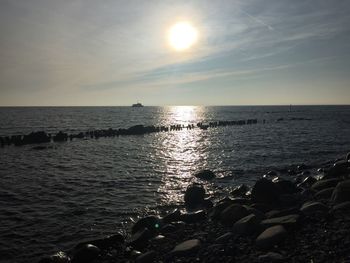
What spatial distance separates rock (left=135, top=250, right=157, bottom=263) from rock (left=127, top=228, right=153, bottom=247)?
138cm

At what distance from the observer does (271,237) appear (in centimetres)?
1026

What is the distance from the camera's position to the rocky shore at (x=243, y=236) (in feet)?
31.2

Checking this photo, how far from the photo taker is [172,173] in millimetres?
26312

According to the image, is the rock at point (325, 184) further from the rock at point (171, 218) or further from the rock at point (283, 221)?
the rock at point (171, 218)

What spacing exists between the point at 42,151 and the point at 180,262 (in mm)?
33947

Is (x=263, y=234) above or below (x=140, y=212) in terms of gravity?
above

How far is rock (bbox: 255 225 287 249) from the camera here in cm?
1005

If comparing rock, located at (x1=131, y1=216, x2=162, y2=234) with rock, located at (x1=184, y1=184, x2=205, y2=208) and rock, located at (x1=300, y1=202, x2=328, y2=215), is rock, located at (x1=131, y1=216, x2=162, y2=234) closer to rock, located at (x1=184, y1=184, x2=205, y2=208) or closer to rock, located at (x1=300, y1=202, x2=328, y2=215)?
rock, located at (x1=184, y1=184, x2=205, y2=208)

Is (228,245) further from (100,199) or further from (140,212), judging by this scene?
(100,199)

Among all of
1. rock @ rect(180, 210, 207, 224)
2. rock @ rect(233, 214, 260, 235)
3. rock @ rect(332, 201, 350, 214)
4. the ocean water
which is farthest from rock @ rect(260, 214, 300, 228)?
the ocean water

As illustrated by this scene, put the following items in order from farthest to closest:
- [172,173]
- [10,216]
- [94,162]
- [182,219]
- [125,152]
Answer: [125,152]
[94,162]
[172,173]
[10,216]
[182,219]

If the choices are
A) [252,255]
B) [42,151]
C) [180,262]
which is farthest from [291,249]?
[42,151]

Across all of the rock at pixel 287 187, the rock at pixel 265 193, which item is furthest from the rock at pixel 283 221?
the rock at pixel 287 187

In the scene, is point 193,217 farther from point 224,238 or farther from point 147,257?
point 147,257
